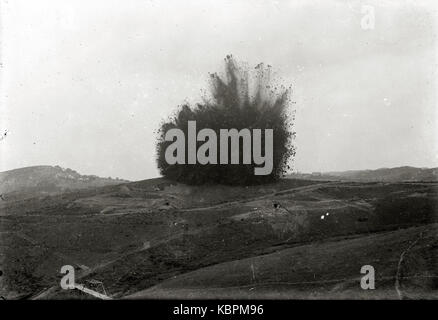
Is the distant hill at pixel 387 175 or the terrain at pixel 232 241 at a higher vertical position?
the distant hill at pixel 387 175

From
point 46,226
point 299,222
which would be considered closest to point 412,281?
point 299,222

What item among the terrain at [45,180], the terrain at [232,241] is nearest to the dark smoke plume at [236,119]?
the terrain at [232,241]

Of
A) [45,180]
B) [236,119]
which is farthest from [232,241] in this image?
[45,180]

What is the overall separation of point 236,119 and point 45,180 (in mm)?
15360

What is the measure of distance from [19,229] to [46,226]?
943 mm

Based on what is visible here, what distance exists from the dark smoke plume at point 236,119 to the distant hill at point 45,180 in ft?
29.5

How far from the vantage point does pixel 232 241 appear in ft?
62.9

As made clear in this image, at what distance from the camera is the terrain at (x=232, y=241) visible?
16.0m

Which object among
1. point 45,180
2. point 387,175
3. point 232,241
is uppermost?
point 45,180

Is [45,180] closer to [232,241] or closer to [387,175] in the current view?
[232,241]

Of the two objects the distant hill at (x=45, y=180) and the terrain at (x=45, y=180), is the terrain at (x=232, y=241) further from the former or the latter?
the distant hill at (x=45, y=180)

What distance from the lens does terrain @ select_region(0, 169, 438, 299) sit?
52.5 ft

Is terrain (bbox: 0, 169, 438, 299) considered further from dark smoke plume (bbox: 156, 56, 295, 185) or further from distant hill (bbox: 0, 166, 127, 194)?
distant hill (bbox: 0, 166, 127, 194)
